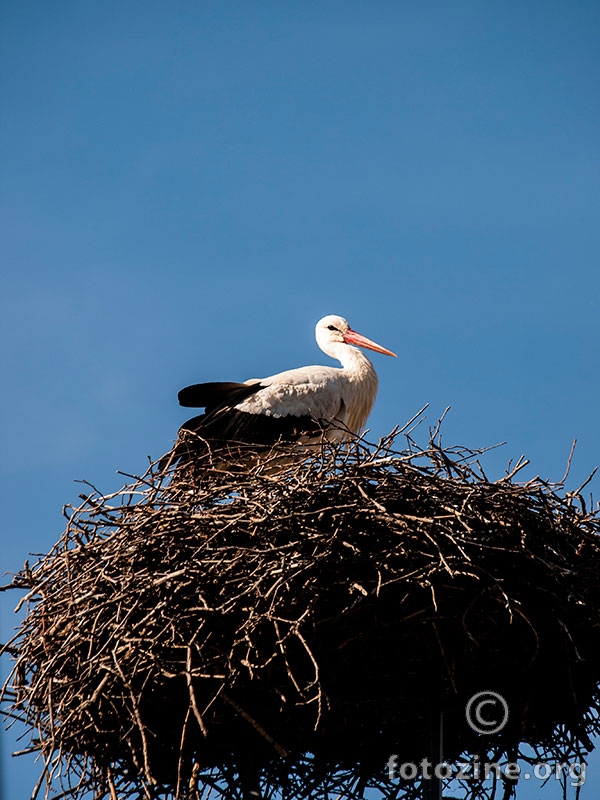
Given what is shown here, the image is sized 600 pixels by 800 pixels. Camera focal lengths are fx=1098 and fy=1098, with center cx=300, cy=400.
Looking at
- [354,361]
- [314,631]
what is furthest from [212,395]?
[314,631]

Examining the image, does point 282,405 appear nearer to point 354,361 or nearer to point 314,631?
point 354,361

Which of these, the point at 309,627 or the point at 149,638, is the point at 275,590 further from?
the point at 149,638

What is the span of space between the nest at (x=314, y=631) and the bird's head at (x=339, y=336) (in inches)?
112

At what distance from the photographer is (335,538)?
148 inches

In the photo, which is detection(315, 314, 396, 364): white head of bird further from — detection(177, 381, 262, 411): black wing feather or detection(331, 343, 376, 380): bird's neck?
detection(177, 381, 262, 411): black wing feather

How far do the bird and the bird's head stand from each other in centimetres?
38

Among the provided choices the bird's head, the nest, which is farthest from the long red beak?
the nest

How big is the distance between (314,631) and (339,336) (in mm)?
3585

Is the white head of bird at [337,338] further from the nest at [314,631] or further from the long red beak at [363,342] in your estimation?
the nest at [314,631]

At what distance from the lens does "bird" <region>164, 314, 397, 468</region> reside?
607 cm

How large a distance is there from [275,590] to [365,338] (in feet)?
11.9

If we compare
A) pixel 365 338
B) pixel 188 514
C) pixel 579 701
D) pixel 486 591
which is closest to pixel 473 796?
pixel 579 701

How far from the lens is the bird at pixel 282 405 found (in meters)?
6.07

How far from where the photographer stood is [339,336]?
7121mm
